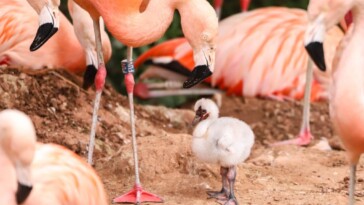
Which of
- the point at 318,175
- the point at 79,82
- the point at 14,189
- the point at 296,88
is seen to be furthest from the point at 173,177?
the point at 296,88

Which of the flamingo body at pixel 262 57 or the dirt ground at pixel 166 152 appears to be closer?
the dirt ground at pixel 166 152

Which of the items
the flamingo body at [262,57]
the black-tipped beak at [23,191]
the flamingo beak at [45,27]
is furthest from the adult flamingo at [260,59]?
the black-tipped beak at [23,191]

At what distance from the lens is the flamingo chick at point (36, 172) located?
356 cm

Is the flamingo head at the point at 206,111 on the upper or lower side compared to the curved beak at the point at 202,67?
lower

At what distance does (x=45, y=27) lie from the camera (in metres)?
4.61

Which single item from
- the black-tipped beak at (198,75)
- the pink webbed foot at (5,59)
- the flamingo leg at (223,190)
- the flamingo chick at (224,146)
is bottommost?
the flamingo leg at (223,190)

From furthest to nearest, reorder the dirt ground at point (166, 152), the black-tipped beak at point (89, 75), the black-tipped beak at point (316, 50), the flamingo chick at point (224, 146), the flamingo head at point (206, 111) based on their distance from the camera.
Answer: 1. the black-tipped beak at point (89, 75)
2. the flamingo head at point (206, 111)
3. the dirt ground at point (166, 152)
4. the flamingo chick at point (224, 146)
5. the black-tipped beak at point (316, 50)

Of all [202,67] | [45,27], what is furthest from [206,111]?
[45,27]

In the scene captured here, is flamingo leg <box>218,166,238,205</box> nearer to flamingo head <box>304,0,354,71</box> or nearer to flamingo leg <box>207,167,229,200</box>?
flamingo leg <box>207,167,229,200</box>

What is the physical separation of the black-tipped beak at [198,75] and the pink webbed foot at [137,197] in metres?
0.58

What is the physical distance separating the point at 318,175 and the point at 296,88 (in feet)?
5.89

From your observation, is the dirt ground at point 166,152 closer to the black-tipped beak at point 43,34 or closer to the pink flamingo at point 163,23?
the pink flamingo at point 163,23

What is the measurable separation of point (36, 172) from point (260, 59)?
3.78 meters

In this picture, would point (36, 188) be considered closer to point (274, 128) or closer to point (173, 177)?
point (173, 177)
